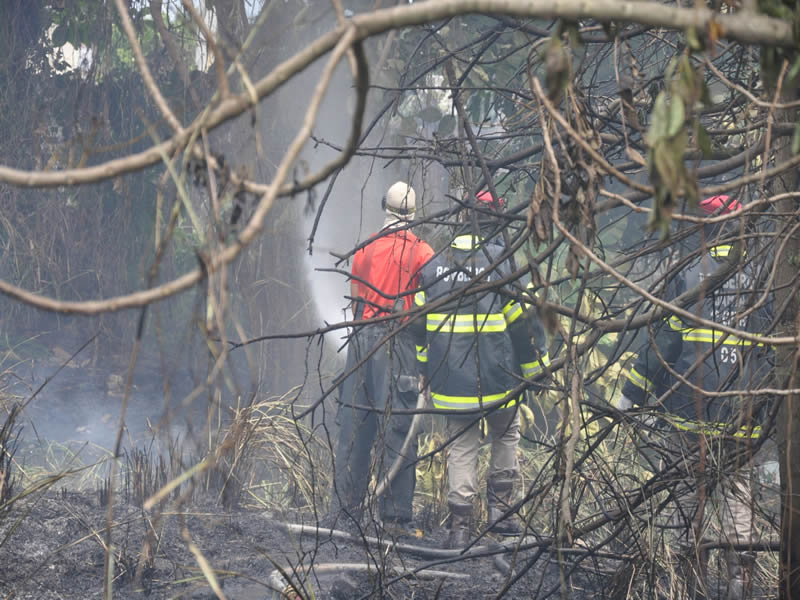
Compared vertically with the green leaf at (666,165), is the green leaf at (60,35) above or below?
above

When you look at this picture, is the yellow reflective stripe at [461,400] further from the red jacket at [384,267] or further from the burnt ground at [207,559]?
the burnt ground at [207,559]

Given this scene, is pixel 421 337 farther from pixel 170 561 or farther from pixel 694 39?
pixel 694 39

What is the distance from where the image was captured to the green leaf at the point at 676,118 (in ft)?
3.50

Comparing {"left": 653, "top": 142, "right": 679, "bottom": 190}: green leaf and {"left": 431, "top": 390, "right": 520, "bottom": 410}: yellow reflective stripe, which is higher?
{"left": 653, "top": 142, "right": 679, "bottom": 190}: green leaf

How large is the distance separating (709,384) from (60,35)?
600 cm

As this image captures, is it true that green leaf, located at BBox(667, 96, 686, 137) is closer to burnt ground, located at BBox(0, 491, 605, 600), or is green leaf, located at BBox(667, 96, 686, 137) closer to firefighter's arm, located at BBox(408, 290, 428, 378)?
burnt ground, located at BBox(0, 491, 605, 600)

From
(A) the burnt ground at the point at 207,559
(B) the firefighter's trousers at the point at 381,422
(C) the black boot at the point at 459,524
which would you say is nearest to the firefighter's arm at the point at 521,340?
(B) the firefighter's trousers at the point at 381,422

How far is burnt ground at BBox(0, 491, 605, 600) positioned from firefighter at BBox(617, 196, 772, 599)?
69 centimetres

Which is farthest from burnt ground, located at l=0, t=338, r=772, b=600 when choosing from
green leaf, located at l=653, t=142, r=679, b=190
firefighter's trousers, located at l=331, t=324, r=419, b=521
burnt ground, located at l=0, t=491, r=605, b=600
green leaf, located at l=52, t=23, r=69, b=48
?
green leaf, located at l=52, t=23, r=69, b=48

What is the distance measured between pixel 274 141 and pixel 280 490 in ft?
10.7

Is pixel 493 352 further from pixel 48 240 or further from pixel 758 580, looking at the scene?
pixel 48 240

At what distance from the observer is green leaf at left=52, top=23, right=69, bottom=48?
678cm

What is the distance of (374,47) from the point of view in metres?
6.73

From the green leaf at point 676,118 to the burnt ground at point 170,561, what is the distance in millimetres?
2307
